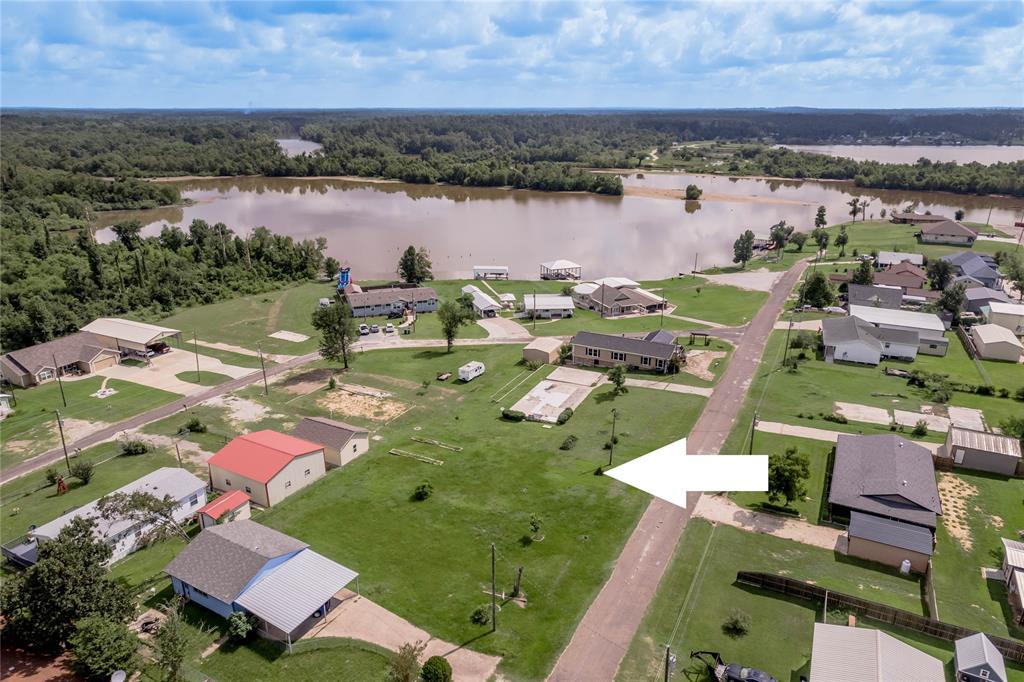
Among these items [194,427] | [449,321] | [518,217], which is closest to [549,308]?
[449,321]

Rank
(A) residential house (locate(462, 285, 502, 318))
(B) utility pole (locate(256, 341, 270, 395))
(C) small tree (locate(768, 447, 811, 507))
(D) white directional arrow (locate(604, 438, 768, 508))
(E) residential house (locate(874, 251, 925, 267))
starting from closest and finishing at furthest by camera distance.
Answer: (C) small tree (locate(768, 447, 811, 507)) < (D) white directional arrow (locate(604, 438, 768, 508)) < (B) utility pole (locate(256, 341, 270, 395)) < (A) residential house (locate(462, 285, 502, 318)) < (E) residential house (locate(874, 251, 925, 267))

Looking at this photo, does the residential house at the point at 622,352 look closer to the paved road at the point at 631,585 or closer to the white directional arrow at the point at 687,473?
the paved road at the point at 631,585

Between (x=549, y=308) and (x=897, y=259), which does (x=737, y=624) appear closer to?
(x=549, y=308)

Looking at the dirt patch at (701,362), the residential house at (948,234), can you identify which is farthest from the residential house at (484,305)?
the residential house at (948,234)

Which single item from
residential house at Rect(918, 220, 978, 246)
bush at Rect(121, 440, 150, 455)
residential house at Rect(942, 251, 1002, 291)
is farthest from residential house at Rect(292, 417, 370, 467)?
residential house at Rect(918, 220, 978, 246)

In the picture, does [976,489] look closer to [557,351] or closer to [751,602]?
[751,602]

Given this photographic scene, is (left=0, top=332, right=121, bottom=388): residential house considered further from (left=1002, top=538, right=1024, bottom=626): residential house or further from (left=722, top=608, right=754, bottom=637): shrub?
(left=1002, top=538, right=1024, bottom=626): residential house

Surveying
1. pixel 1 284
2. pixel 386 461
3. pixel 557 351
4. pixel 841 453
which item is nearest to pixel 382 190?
pixel 1 284
